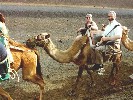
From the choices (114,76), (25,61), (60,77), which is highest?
(25,61)

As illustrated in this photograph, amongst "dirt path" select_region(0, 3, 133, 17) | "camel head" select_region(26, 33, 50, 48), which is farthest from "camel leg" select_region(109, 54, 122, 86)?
"dirt path" select_region(0, 3, 133, 17)

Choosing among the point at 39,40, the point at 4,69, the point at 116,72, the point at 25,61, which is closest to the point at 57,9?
the point at 116,72

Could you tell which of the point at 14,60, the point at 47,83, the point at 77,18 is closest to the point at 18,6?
the point at 77,18

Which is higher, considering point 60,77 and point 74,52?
point 74,52

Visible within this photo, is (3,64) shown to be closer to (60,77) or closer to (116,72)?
(60,77)

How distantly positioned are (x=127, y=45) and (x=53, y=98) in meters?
3.83

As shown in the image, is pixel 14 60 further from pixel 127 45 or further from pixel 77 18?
pixel 77 18

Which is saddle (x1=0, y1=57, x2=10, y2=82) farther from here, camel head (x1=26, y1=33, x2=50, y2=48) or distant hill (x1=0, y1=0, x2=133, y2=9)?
distant hill (x1=0, y1=0, x2=133, y2=9)

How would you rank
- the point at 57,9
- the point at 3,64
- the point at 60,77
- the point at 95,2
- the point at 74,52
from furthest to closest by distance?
the point at 95,2 → the point at 57,9 → the point at 60,77 → the point at 74,52 → the point at 3,64

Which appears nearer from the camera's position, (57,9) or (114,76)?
(114,76)

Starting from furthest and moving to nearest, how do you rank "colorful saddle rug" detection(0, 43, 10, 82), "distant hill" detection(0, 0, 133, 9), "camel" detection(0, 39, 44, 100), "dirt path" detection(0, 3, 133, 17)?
1. "distant hill" detection(0, 0, 133, 9)
2. "dirt path" detection(0, 3, 133, 17)
3. "camel" detection(0, 39, 44, 100)
4. "colorful saddle rug" detection(0, 43, 10, 82)

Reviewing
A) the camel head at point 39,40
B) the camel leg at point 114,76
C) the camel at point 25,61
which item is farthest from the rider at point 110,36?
the camel at point 25,61

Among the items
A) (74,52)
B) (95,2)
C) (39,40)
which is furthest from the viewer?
(95,2)

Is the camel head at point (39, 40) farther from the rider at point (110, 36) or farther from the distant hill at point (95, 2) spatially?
the distant hill at point (95, 2)
